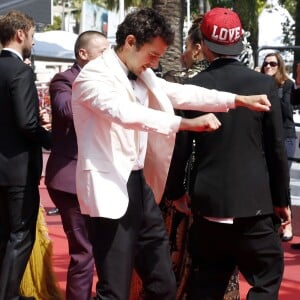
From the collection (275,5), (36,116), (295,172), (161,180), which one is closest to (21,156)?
(36,116)

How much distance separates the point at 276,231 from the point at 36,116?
5.45 feet

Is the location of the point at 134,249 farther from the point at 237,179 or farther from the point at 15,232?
the point at 15,232

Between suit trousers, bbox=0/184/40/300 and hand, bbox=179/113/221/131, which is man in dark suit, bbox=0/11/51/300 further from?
hand, bbox=179/113/221/131

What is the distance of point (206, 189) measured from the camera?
4305mm

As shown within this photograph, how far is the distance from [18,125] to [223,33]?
1.47 metres

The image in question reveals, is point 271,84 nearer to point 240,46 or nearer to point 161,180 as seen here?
point 240,46

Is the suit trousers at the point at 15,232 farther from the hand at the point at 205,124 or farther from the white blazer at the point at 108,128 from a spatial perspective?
the hand at the point at 205,124

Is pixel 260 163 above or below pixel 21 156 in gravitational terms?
above

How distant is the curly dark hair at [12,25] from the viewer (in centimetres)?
529

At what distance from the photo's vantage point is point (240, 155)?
423 centimetres

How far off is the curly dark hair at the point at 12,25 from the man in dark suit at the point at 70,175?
1.20 feet

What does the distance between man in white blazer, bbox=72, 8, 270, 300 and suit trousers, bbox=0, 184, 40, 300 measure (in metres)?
1.18

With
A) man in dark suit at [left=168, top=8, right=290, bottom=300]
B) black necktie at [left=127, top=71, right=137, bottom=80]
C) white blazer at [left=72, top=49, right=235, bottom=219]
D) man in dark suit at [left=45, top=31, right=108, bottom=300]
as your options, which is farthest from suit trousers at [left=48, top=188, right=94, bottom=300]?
black necktie at [left=127, top=71, right=137, bottom=80]

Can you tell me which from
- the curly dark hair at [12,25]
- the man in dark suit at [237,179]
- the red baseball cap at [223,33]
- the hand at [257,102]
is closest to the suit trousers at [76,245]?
the curly dark hair at [12,25]
